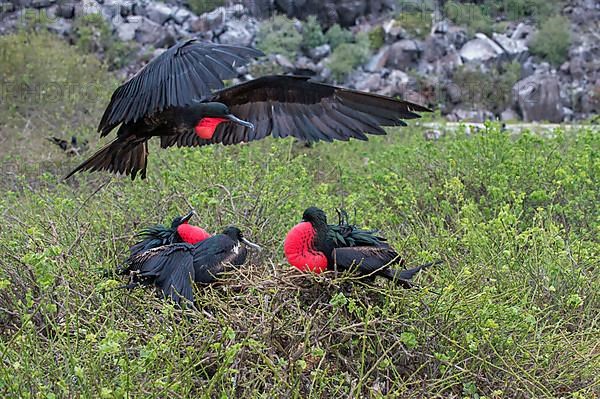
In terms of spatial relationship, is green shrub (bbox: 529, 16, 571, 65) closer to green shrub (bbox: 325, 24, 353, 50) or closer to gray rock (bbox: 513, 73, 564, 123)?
gray rock (bbox: 513, 73, 564, 123)

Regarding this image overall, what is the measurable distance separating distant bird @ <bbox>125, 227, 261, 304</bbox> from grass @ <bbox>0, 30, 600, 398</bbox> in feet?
0.17

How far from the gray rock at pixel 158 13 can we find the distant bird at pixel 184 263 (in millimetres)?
15180

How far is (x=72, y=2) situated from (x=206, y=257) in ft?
50.2

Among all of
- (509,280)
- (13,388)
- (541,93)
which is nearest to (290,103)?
(509,280)

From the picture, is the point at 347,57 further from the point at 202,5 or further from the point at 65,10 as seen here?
the point at 65,10

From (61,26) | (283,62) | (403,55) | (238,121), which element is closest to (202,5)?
(61,26)

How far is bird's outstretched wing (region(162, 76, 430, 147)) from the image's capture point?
2.75 metres

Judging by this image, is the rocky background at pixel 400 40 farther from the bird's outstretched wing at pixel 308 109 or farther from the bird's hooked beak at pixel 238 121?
the bird's hooked beak at pixel 238 121

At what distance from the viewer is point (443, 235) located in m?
3.06

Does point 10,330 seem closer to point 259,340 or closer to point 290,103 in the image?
point 259,340

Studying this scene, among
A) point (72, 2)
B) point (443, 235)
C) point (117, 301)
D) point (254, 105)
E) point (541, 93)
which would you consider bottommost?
point (541, 93)

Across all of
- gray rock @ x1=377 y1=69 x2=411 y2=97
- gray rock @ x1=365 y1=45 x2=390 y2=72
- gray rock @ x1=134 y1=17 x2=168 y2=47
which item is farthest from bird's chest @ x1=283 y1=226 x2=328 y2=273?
gray rock @ x1=365 y1=45 x2=390 y2=72

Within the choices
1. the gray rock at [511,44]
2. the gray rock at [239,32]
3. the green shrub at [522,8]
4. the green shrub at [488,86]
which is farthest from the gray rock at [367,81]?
the green shrub at [522,8]

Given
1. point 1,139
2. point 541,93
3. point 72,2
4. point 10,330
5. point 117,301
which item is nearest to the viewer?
point 117,301
